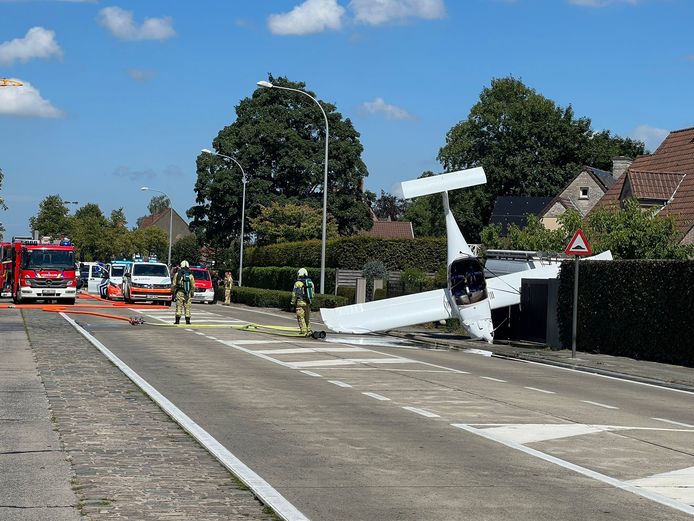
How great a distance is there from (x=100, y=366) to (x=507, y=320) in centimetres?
1598

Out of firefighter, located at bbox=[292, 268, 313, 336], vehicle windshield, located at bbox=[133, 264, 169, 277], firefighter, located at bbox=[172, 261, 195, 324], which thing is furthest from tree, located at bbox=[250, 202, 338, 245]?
firefighter, located at bbox=[292, 268, 313, 336]

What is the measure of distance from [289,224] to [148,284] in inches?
1004

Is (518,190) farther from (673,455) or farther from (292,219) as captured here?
(673,455)

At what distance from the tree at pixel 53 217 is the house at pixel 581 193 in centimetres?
5362

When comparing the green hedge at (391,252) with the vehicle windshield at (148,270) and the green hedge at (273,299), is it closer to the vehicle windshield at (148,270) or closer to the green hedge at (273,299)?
the green hedge at (273,299)

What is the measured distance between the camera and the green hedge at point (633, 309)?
23609mm

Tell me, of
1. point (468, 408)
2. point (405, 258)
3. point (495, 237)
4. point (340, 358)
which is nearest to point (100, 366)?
point (340, 358)

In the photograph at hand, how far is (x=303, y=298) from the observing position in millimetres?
27797

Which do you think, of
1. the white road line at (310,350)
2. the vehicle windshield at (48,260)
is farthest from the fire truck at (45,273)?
the white road line at (310,350)

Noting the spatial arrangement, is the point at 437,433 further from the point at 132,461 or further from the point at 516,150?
the point at 516,150

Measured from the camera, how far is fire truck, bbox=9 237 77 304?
4638 centimetres

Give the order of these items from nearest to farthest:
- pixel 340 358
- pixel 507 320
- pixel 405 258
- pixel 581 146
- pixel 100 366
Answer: pixel 100 366 < pixel 340 358 < pixel 507 320 < pixel 405 258 < pixel 581 146

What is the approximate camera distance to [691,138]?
4841cm

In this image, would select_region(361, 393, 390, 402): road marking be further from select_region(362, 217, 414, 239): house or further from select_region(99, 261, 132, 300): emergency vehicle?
select_region(362, 217, 414, 239): house
